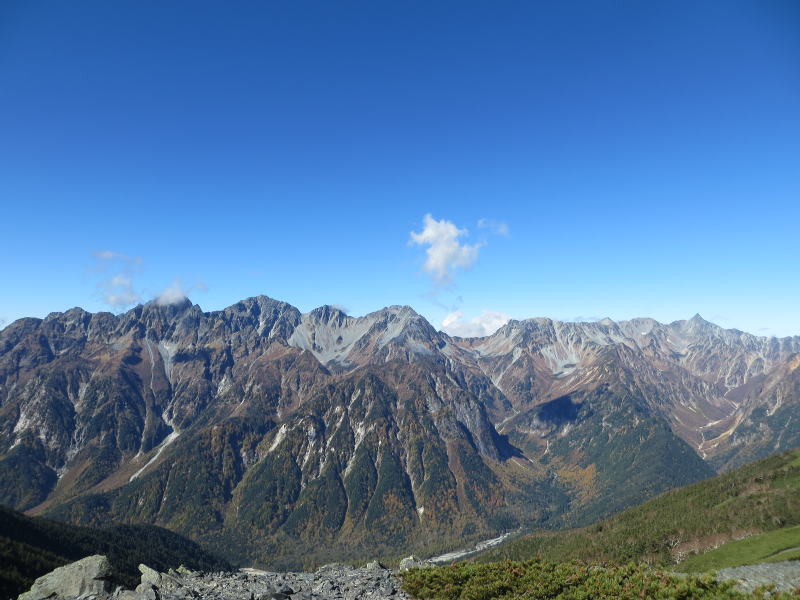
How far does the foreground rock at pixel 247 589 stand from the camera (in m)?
54.8

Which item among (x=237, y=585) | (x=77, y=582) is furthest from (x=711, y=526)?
(x=77, y=582)

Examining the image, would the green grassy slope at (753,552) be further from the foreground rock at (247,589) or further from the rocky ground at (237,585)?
the foreground rock at (247,589)

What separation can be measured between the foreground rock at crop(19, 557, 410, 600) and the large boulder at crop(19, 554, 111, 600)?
0.14m

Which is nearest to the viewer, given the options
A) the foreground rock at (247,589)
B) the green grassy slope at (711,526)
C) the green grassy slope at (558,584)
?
the green grassy slope at (558,584)

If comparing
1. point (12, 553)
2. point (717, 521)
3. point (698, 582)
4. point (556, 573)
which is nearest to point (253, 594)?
point (556, 573)

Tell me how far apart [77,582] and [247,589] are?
2681cm

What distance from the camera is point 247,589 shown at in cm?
5919

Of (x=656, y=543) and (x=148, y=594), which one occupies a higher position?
(x=148, y=594)

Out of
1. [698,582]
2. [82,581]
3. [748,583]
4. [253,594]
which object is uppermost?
[82,581]

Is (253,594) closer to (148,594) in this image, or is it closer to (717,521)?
(148,594)

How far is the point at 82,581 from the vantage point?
65.2 m

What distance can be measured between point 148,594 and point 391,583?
2942cm

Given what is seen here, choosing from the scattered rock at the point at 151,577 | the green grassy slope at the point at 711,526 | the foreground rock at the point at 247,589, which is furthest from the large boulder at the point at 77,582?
the green grassy slope at the point at 711,526

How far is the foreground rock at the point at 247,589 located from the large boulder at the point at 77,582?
0.46 feet
